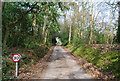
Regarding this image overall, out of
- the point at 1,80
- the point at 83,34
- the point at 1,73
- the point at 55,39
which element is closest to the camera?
the point at 1,80

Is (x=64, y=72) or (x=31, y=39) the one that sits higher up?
(x=31, y=39)

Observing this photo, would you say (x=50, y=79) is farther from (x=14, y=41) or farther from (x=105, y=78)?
(x=14, y=41)

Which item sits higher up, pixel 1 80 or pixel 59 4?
pixel 59 4

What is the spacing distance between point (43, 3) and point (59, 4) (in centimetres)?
122

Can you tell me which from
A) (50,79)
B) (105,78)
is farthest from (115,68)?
(50,79)

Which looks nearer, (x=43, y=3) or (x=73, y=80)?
(x=73, y=80)

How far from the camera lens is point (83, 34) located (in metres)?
31.1

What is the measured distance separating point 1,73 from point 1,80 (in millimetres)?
560

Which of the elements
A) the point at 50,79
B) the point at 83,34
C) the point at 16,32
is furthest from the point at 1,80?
the point at 83,34

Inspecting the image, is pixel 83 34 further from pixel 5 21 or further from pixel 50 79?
pixel 50 79

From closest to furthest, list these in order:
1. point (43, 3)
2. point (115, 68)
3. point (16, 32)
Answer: point (115, 68) → point (43, 3) → point (16, 32)

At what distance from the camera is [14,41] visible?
14.9 m

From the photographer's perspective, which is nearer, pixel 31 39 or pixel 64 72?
pixel 64 72

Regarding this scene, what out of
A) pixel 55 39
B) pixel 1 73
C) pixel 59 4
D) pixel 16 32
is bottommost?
pixel 55 39
